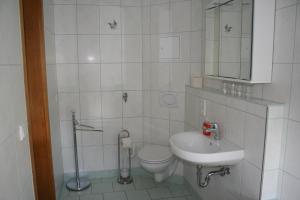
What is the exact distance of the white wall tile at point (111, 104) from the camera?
3.11 m

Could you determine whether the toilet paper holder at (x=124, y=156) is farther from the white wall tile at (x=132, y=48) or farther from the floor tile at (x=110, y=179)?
the white wall tile at (x=132, y=48)

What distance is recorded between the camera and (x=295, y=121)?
151 centimetres

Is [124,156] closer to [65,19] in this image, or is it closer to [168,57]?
[168,57]

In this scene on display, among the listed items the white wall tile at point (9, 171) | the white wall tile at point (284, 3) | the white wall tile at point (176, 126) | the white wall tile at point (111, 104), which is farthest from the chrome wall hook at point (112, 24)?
the white wall tile at point (9, 171)

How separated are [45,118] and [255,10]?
1913 mm

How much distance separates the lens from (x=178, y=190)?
2895 mm

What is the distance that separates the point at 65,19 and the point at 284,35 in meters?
2.35

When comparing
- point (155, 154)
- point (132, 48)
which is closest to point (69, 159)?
point (155, 154)

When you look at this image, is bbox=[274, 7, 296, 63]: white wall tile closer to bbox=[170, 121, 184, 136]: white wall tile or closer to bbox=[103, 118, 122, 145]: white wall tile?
bbox=[170, 121, 184, 136]: white wall tile

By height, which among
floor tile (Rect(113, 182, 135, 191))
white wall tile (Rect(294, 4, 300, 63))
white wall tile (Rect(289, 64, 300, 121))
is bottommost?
floor tile (Rect(113, 182, 135, 191))

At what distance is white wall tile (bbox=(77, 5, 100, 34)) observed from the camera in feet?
9.55

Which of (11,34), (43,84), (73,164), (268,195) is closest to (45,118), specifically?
(43,84)

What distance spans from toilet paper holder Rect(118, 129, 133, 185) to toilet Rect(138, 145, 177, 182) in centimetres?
27

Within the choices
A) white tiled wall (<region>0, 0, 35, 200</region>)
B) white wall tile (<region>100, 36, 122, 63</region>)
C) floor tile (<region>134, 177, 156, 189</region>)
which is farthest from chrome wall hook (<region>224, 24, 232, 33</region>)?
floor tile (<region>134, 177, 156, 189</region>)
